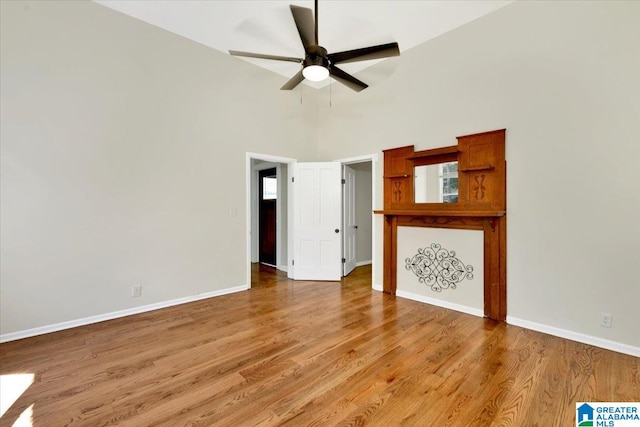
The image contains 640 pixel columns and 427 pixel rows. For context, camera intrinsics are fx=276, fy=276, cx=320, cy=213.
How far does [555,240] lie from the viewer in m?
2.93

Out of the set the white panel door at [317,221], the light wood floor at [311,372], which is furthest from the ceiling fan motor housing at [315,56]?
the light wood floor at [311,372]

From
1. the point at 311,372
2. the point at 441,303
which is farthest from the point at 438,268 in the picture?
the point at 311,372

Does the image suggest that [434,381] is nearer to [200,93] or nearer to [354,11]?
[354,11]

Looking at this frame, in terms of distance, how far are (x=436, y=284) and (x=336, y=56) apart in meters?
3.14

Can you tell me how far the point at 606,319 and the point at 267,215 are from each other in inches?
228

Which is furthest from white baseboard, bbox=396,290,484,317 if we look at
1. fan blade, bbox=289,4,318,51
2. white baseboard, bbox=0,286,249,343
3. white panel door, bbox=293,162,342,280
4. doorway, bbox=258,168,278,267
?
fan blade, bbox=289,4,318,51

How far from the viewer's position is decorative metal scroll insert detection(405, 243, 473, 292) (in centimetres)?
365

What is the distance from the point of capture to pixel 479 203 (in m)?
3.42

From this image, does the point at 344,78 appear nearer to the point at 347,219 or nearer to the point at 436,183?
the point at 436,183

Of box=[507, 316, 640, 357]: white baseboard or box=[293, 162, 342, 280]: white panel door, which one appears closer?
box=[507, 316, 640, 357]: white baseboard

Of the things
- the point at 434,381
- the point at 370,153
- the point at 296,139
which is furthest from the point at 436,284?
the point at 296,139

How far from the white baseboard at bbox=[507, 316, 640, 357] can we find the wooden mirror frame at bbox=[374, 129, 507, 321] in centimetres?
18

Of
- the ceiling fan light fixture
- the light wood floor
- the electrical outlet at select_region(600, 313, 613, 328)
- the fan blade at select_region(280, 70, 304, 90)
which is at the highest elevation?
the fan blade at select_region(280, 70, 304, 90)

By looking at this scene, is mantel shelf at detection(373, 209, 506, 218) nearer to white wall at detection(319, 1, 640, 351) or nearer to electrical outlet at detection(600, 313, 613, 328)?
white wall at detection(319, 1, 640, 351)
